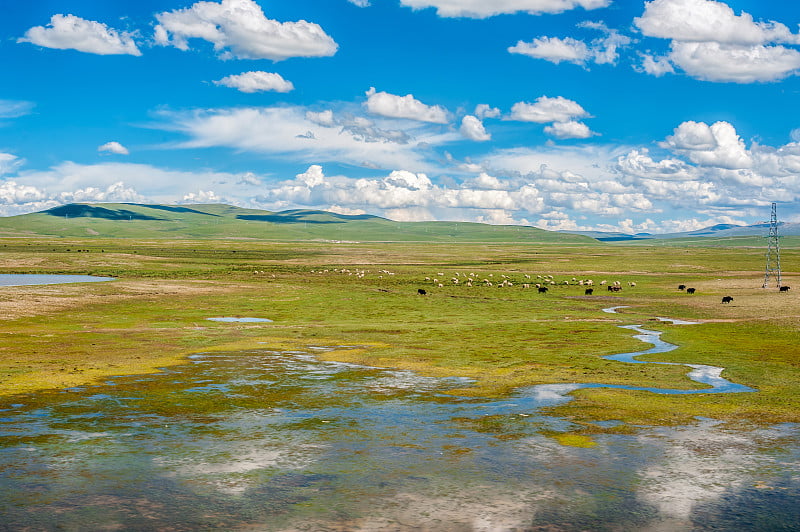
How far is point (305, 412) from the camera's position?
2677cm

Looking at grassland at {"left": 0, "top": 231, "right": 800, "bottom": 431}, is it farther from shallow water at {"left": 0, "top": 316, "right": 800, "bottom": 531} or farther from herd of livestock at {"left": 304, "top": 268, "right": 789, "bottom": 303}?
shallow water at {"left": 0, "top": 316, "right": 800, "bottom": 531}

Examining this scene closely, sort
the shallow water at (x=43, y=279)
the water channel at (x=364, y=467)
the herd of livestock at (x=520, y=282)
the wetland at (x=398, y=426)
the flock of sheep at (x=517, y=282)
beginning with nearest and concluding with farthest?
the water channel at (x=364, y=467), the wetland at (x=398, y=426), the herd of livestock at (x=520, y=282), the shallow water at (x=43, y=279), the flock of sheep at (x=517, y=282)

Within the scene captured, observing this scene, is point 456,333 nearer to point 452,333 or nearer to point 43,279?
point 452,333

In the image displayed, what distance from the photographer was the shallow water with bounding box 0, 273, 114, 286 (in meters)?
100

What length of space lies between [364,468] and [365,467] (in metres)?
Result: 0.10

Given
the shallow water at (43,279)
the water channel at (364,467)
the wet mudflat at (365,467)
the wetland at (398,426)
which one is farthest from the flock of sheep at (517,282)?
the wet mudflat at (365,467)

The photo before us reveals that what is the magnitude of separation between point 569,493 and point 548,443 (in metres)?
4.71

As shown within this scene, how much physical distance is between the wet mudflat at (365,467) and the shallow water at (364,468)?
0.06m

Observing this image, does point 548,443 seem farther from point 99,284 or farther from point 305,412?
point 99,284

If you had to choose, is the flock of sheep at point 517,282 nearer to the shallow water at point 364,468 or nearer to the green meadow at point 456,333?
the green meadow at point 456,333

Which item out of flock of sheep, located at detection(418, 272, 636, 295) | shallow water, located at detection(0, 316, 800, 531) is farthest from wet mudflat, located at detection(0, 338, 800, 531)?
flock of sheep, located at detection(418, 272, 636, 295)

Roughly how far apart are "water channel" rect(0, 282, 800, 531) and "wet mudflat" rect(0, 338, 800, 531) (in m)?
0.07

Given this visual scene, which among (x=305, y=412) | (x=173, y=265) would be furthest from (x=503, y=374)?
(x=173, y=265)

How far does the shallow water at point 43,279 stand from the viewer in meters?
100
